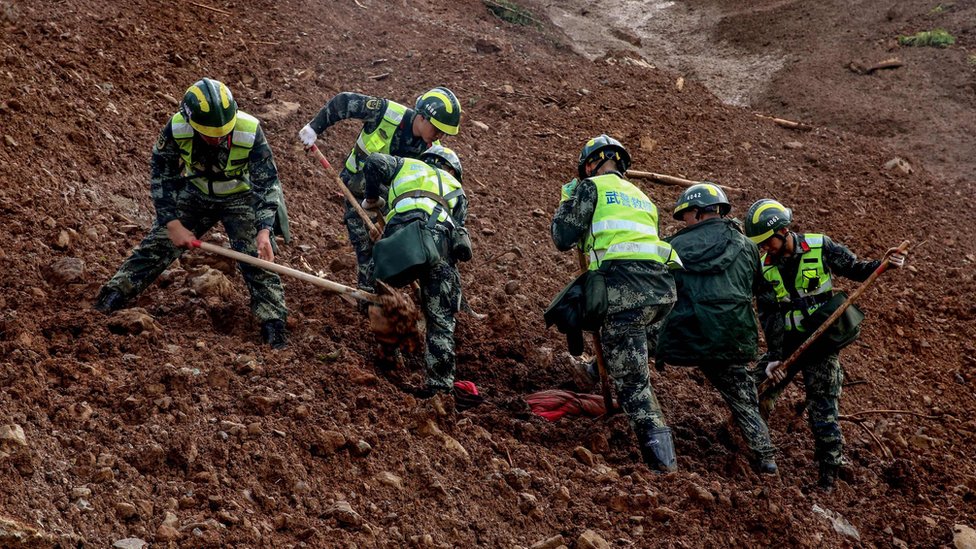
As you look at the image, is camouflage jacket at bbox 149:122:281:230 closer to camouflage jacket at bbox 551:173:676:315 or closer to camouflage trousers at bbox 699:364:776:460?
camouflage jacket at bbox 551:173:676:315

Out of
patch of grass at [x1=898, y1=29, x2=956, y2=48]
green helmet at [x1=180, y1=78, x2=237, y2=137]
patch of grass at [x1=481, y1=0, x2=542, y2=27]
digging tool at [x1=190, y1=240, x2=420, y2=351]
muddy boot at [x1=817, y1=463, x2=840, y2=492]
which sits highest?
patch of grass at [x1=898, y1=29, x2=956, y2=48]

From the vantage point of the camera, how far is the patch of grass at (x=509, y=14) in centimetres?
1492

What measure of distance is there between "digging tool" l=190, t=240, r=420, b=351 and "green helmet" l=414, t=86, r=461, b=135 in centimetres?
146

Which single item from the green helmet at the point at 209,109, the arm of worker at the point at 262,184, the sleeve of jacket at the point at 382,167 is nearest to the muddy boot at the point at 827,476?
the sleeve of jacket at the point at 382,167

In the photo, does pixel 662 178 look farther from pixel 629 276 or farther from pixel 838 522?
pixel 838 522

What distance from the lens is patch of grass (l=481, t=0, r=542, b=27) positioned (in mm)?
14922

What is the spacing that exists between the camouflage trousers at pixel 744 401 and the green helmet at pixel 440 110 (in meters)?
2.33

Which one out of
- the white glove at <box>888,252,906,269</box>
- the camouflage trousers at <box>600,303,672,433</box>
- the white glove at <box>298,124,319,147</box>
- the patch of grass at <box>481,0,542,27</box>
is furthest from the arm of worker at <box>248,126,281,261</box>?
the patch of grass at <box>481,0,542,27</box>

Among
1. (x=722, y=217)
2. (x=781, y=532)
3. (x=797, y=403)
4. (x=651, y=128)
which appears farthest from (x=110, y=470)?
(x=651, y=128)

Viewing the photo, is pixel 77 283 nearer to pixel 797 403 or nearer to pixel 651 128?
pixel 797 403

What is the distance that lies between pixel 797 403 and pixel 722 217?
2.05m

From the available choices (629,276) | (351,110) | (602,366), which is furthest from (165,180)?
(602,366)

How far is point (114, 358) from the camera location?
487cm

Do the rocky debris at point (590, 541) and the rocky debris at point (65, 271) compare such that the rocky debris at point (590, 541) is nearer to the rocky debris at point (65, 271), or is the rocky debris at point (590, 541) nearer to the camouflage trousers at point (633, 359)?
the camouflage trousers at point (633, 359)
